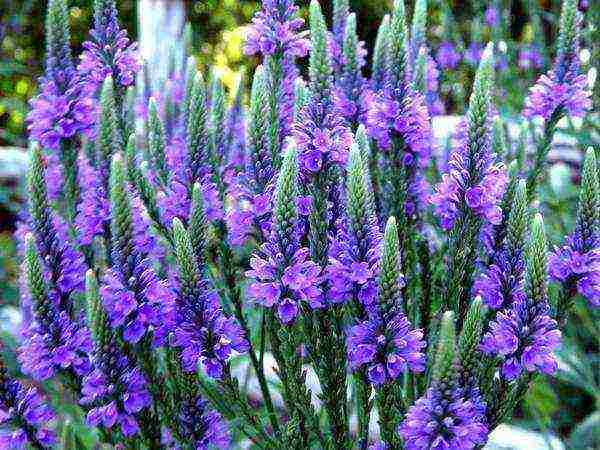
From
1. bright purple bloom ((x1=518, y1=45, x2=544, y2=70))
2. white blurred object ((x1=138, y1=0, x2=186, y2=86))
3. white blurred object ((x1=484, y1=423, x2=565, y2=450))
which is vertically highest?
white blurred object ((x1=138, y1=0, x2=186, y2=86))

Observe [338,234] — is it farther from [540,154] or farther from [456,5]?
[456,5]

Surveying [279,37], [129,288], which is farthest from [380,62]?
[129,288]

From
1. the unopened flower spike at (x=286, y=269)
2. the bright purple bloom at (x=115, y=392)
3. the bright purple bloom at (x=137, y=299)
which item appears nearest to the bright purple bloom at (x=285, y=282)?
the unopened flower spike at (x=286, y=269)

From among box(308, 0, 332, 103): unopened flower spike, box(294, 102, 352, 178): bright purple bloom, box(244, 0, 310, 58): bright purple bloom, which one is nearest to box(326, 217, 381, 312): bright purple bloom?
box(294, 102, 352, 178): bright purple bloom

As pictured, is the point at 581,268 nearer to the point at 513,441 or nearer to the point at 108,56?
the point at 108,56

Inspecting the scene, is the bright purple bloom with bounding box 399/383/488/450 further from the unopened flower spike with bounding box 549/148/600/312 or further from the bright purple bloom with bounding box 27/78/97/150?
the bright purple bloom with bounding box 27/78/97/150

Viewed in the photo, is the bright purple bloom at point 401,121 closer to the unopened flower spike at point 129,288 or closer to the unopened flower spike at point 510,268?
the unopened flower spike at point 510,268
